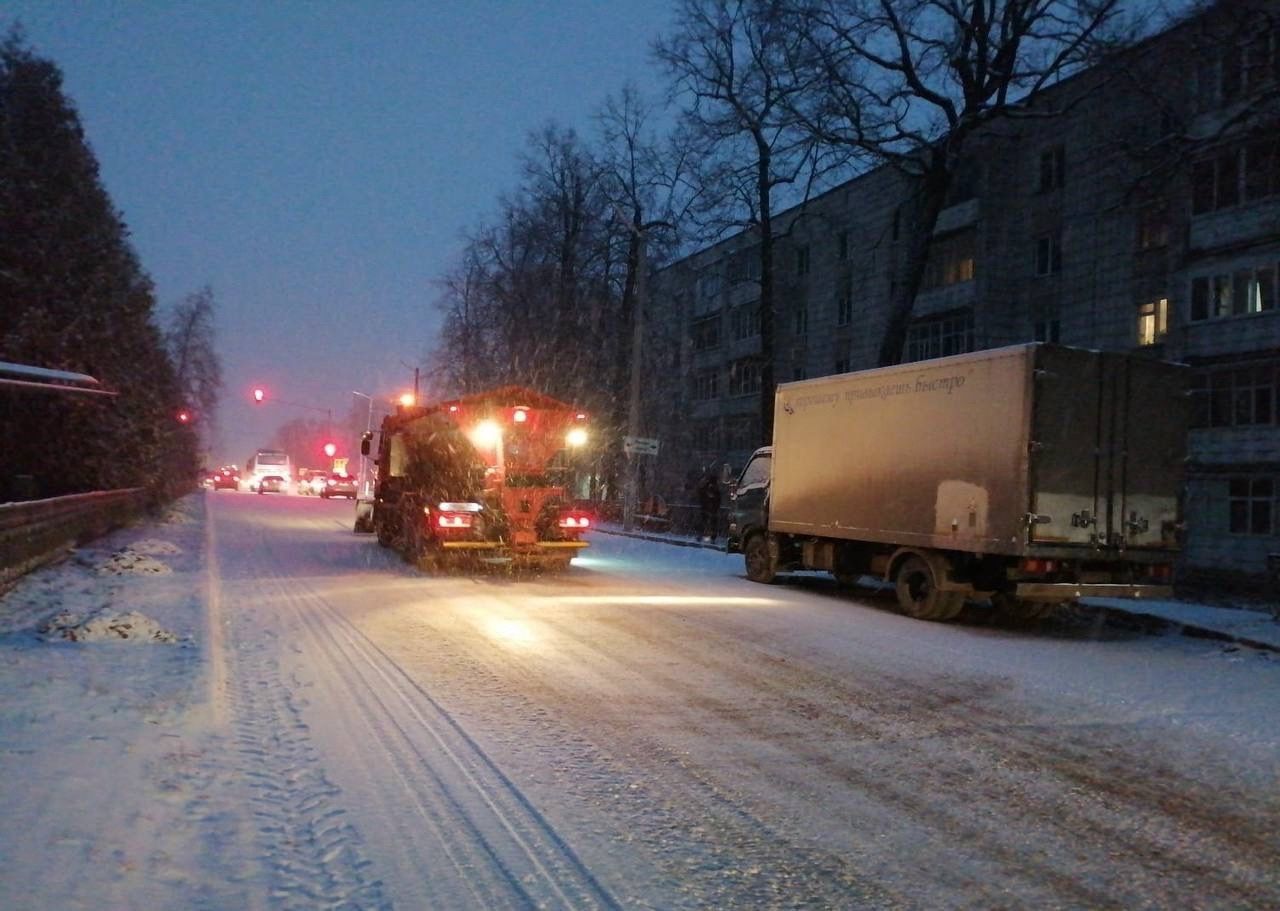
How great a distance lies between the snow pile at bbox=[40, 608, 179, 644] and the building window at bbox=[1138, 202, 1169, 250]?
27.9 metres

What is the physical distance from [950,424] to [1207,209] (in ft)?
65.7

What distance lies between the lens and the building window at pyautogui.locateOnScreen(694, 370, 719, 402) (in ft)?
186

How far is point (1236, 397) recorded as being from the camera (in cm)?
2769

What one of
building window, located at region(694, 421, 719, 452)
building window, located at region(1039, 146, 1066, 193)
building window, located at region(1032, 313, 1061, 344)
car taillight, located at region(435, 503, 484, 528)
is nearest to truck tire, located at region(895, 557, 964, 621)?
car taillight, located at region(435, 503, 484, 528)

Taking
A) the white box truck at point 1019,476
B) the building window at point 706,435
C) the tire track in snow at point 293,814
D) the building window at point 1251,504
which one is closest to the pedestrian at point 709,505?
the building window at point 1251,504

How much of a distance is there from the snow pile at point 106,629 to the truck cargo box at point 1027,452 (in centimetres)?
877

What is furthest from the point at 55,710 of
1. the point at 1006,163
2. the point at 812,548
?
the point at 1006,163

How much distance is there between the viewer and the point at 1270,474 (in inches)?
1065

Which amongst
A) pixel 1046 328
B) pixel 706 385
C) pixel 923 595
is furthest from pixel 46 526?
pixel 706 385

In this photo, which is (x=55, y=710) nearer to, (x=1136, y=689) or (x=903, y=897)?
(x=903, y=897)

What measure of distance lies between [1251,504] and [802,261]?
961 inches

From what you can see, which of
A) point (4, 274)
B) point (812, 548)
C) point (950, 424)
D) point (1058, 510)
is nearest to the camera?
point (1058, 510)

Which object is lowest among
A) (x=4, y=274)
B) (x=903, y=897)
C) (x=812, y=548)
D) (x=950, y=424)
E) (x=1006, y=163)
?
(x=903, y=897)

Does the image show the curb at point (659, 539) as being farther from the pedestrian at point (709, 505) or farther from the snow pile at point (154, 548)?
the snow pile at point (154, 548)
